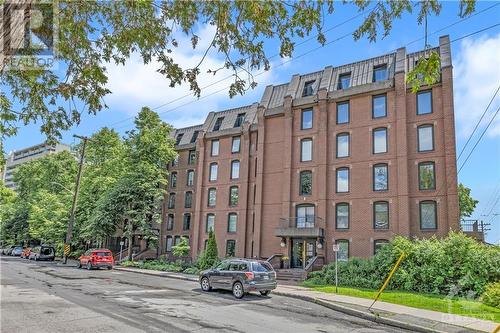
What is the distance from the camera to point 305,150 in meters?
33.9

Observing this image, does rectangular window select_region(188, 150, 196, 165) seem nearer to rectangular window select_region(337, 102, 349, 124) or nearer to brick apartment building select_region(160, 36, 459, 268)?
brick apartment building select_region(160, 36, 459, 268)

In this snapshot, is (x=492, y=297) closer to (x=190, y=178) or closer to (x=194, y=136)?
(x=190, y=178)

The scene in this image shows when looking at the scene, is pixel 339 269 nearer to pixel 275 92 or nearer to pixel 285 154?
pixel 285 154

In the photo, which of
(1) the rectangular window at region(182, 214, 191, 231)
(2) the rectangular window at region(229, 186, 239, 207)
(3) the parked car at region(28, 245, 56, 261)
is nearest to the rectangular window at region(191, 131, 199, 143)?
(1) the rectangular window at region(182, 214, 191, 231)

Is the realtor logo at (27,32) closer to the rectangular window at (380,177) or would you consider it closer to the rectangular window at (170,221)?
the rectangular window at (380,177)

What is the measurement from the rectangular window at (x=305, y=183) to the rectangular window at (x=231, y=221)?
27.1 ft

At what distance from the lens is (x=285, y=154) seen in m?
34.4

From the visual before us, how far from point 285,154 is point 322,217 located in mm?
6569

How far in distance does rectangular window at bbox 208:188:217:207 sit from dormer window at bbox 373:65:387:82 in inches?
748

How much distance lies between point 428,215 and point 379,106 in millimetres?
8982

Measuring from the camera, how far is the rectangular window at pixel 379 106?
3038cm

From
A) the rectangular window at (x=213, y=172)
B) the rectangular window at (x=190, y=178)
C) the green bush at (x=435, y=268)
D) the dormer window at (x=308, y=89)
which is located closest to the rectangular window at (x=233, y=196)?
the rectangular window at (x=213, y=172)

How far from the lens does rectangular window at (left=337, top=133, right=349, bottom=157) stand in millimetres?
31703

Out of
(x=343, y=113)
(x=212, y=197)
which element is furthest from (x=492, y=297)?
(x=212, y=197)
